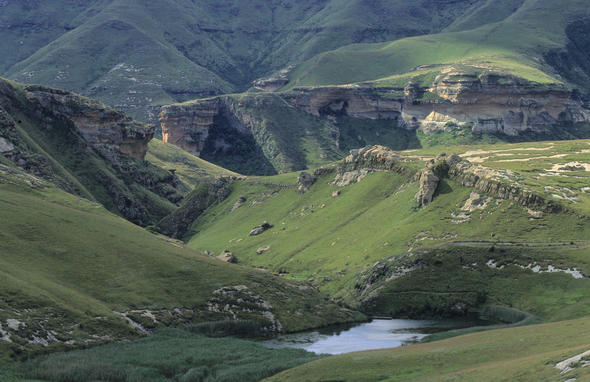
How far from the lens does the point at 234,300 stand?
4572 inches

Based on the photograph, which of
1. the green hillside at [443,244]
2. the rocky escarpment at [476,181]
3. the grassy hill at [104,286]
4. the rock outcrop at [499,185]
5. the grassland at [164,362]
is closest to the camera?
the grassland at [164,362]

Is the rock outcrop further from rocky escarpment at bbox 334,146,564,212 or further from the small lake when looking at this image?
the small lake

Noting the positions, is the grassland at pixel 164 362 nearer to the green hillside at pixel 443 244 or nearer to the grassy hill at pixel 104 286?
the grassy hill at pixel 104 286

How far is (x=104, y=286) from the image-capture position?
355 feet

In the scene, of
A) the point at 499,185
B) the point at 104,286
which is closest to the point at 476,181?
the point at 499,185

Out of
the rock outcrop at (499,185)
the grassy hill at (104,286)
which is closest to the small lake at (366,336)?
the grassy hill at (104,286)

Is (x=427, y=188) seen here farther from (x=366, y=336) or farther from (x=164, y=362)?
(x=164, y=362)

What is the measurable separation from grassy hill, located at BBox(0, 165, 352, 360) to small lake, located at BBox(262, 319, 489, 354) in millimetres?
4958

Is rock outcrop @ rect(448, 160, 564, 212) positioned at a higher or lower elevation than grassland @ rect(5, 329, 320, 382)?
higher

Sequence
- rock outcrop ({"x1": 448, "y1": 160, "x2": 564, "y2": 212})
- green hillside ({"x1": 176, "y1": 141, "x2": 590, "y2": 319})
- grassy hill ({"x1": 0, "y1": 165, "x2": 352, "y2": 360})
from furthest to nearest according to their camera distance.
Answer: rock outcrop ({"x1": 448, "y1": 160, "x2": 564, "y2": 212}) → green hillside ({"x1": 176, "y1": 141, "x2": 590, "y2": 319}) → grassy hill ({"x1": 0, "y1": 165, "x2": 352, "y2": 360})

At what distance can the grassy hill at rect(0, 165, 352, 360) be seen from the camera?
293 feet

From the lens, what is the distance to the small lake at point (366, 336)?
330ft

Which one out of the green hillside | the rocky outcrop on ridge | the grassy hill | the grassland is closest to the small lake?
the grassy hill

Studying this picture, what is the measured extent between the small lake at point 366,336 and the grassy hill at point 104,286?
496 centimetres
